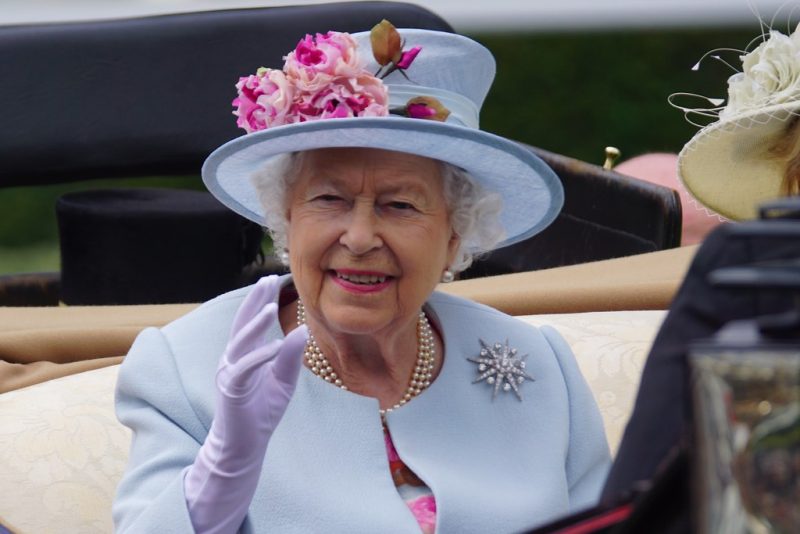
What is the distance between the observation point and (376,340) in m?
2.48

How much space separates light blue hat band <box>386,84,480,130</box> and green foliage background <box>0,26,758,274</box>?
270 inches

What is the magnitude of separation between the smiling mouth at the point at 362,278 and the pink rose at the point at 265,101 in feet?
0.85

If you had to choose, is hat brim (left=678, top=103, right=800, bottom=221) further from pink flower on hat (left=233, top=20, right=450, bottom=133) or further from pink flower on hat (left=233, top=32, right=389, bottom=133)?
pink flower on hat (left=233, top=32, right=389, bottom=133)

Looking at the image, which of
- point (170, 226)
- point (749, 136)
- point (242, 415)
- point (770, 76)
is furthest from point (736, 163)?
point (170, 226)

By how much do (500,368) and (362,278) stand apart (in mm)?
353

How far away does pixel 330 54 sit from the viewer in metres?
2.40

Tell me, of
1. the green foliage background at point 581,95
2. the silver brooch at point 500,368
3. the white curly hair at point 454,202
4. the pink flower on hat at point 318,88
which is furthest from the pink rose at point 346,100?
the green foliage background at point 581,95

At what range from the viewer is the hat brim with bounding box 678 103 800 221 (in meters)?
2.91

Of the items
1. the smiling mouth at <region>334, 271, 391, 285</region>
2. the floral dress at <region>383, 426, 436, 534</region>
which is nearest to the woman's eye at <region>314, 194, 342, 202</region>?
the smiling mouth at <region>334, 271, 391, 285</region>

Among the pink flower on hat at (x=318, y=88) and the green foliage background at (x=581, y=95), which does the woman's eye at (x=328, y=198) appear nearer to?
the pink flower on hat at (x=318, y=88)

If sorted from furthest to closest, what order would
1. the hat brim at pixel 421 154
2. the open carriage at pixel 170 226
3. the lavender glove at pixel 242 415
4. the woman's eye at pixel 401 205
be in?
1. the open carriage at pixel 170 226
2. the woman's eye at pixel 401 205
3. the hat brim at pixel 421 154
4. the lavender glove at pixel 242 415

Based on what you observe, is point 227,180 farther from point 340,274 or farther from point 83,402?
point 83,402

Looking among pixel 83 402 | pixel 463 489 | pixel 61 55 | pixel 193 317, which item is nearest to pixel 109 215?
pixel 61 55

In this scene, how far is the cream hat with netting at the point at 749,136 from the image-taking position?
9.38 ft
